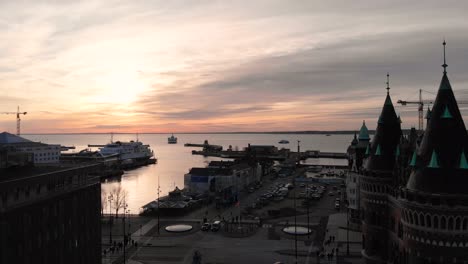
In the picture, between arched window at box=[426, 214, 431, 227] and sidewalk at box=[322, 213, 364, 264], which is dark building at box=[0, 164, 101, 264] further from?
arched window at box=[426, 214, 431, 227]

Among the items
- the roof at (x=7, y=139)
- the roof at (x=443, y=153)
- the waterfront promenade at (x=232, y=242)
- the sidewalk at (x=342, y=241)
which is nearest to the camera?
the roof at (x=443, y=153)

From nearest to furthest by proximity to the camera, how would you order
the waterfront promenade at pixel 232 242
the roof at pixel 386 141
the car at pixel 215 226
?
the roof at pixel 386 141 → the waterfront promenade at pixel 232 242 → the car at pixel 215 226

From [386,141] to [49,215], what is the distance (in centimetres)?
3643

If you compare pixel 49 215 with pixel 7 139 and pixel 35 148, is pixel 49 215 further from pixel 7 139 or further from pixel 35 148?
pixel 35 148

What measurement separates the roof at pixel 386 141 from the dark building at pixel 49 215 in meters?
31.8

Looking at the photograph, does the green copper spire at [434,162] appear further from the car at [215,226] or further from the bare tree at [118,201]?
the bare tree at [118,201]

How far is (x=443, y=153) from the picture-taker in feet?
119

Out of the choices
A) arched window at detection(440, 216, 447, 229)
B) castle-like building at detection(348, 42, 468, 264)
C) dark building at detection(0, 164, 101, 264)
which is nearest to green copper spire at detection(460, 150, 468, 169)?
castle-like building at detection(348, 42, 468, 264)

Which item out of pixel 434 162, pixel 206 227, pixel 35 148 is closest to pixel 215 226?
pixel 206 227

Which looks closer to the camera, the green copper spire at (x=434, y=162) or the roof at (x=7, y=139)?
the green copper spire at (x=434, y=162)

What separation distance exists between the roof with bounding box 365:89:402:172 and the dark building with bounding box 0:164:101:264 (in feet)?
104

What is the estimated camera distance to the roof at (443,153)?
3531 centimetres

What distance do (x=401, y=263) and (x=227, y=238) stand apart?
113 feet

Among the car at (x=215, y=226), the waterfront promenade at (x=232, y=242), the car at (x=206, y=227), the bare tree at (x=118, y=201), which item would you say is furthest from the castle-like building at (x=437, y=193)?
the bare tree at (x=118, y=201)
